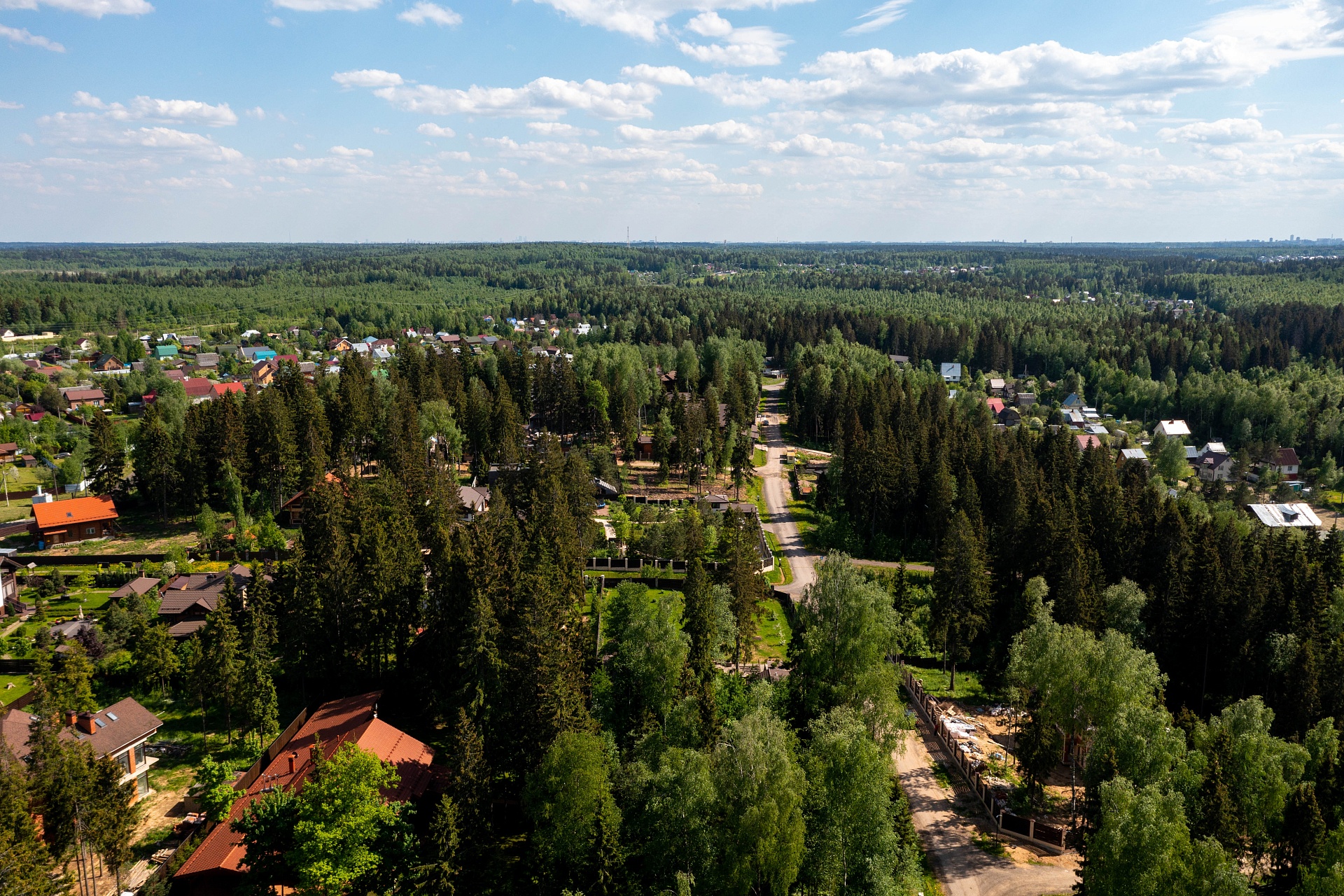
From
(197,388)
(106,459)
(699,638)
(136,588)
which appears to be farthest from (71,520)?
(197,388)

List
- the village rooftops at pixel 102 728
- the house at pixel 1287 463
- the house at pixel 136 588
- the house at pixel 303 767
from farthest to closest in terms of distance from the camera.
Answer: the house at pixel 1287 463 → the house at pixel 136 588 → the village rooftops at pixel 102 728 → the house at pixel 303 767

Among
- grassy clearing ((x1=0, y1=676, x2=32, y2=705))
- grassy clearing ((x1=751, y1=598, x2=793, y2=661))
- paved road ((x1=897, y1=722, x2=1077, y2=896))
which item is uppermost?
grassy clearing ((x1=0, y1=676, x2=32, y2=705))

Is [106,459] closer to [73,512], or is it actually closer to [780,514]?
[73,512]

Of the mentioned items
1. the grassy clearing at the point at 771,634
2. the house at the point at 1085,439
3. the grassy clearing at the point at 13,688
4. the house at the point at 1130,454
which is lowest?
the grassy clearing at the point at 771,634

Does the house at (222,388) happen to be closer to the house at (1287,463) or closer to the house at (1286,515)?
the house at (1286,515)

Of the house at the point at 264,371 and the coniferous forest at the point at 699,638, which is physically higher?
the house at the point at 264,371

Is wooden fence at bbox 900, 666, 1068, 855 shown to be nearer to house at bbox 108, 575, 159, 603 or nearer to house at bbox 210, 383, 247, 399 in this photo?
house at bbox 108, 575, 159, 603

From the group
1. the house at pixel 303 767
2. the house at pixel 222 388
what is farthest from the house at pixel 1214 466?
the house at pixel 222 388

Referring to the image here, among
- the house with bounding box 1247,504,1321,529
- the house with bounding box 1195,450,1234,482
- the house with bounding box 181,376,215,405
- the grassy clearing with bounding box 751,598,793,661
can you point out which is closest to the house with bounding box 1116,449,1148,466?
the house with bounding box 1195,450,1234,482
